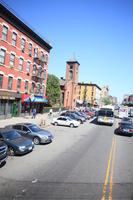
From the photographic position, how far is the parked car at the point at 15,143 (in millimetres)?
9381

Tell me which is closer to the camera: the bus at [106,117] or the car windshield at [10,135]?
the car windshield at [10,135]

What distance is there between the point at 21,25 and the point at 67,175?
2431cm

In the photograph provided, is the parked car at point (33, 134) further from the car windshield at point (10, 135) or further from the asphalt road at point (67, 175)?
the car windshield at point (10, 135)

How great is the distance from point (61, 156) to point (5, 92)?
15.9m

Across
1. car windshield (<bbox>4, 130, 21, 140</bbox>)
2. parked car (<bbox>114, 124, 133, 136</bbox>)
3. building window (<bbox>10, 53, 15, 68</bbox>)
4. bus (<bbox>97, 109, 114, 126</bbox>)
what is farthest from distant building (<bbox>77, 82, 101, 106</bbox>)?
car windshield (<bbox>4, 130, 21, 140</bbox>)

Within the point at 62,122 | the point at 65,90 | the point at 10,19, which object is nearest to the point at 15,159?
the point at 62,122

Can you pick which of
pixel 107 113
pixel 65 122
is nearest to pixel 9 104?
pixel 65 122

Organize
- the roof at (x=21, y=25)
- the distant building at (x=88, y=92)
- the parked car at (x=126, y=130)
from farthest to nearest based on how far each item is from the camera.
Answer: the distant building at (x=88, y=92) → the roof at (x=21, y=25) → the parked car at (x=126, y=130)

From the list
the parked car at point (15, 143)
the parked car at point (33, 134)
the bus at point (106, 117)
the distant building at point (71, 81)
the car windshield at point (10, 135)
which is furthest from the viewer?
the distant building at point (71, 81)

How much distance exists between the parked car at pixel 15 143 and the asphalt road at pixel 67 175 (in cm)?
42

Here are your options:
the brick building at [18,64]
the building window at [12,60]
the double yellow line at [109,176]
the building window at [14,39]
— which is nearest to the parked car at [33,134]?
the double yellow line at [109,176]

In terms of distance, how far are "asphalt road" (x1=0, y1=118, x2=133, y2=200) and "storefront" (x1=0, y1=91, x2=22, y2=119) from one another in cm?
1376

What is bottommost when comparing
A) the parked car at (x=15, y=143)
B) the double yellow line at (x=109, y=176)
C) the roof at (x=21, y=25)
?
the double yellow line at (x=109, y=176)

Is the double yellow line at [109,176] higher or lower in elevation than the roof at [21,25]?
lower
